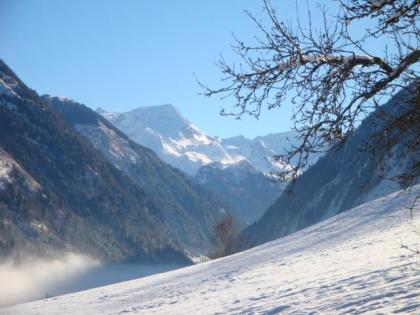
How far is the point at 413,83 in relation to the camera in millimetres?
7426

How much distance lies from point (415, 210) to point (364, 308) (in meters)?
17.9

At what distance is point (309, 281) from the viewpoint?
1850 centimetres

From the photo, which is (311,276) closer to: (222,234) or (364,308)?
(364,308)

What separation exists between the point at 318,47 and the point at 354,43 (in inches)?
18.9

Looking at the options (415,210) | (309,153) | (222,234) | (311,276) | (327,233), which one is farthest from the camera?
(222,234)

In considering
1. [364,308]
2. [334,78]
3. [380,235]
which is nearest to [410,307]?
[364,308]

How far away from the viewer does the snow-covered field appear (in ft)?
45.5

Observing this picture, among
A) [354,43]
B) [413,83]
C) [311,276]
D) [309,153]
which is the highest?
[354,43]

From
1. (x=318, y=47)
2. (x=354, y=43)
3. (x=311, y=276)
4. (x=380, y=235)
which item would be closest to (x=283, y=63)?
(x=318, y=47)

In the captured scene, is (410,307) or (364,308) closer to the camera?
(410,307)

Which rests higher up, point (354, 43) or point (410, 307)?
point (354, 43)

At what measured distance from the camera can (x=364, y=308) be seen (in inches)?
485

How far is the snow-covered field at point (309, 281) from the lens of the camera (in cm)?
1386

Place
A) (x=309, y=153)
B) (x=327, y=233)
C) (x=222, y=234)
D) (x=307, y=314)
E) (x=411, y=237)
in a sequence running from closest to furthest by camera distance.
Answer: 1. (x=309, y=153)
2. (x=307, y=314)
3. (x=411, y=237)
4. (x=327, y=233)
5. (x=222, y=234)
